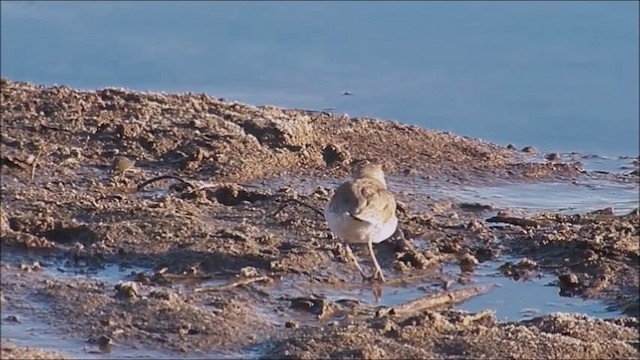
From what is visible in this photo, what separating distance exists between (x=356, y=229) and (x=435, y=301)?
736 millimetres

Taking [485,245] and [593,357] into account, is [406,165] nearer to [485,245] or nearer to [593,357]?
[485,245]

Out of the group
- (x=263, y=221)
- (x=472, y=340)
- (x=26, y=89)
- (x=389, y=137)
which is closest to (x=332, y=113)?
(x=389, y=137)

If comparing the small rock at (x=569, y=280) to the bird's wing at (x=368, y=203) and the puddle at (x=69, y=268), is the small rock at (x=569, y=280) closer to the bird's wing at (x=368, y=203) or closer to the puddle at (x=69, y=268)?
the bird's wing at (x=368, y=203)

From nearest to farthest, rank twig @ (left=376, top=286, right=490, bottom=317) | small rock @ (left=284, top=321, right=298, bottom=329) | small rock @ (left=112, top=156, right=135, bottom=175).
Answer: small rock @ (left=284, top=321, right=298, bottom=329)
twig @ (left=376, top=286, right=490, bottom=317)
small rock @ (left=112, top=156, right=135, bottom=175)

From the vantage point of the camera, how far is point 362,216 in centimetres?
870

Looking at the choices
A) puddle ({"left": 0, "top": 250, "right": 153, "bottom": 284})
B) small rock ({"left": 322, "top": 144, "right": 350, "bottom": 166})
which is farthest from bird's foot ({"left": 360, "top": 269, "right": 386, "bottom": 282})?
small rock ({"left": 322, "top": 144, "right": 350, "bottom": 166})

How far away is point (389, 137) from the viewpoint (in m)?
12.5

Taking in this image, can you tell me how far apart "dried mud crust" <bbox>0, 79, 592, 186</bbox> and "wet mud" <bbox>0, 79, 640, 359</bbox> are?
2cm

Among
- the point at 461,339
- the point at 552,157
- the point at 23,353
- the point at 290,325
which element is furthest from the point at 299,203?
the point at 552,157

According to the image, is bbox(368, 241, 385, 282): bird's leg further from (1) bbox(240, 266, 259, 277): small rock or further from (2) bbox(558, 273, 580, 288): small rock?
(2) bbox(558, 273, 580, 288): small rock

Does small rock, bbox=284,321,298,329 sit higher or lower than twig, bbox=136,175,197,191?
lower

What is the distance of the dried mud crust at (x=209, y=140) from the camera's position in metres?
10.8

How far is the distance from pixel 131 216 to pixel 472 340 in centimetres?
270

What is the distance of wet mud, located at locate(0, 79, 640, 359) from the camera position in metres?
7.48
